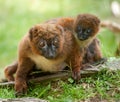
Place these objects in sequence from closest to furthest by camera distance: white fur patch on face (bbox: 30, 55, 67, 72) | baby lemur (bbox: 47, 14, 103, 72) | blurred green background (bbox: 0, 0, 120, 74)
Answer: white fur patch on face (bbox: 30, 55, 67, 72) < baby lemur (bbox: 47, 14, 103, 72) < blurred green background (bbox: 0, 0, 120, 74)

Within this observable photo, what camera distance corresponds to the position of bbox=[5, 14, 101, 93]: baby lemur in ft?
23.5

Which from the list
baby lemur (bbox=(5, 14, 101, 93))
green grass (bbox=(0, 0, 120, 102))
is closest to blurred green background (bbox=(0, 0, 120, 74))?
green grass (bbox=(0, 0, 120, 102))

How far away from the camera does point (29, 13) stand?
687 inches

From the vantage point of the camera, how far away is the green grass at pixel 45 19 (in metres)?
7.30

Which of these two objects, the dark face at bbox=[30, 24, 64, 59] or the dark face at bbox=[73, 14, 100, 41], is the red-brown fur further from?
the dark face at bbox=[30, 24, 64, 59]

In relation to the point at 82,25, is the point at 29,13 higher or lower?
higher

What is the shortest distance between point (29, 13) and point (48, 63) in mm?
9970

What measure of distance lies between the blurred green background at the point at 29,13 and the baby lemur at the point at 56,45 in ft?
23.4

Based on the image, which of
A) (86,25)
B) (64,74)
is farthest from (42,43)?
(86,25)

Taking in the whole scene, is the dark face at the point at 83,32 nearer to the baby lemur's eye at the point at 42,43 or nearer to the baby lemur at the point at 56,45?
the baby lemur at the point at 56,45

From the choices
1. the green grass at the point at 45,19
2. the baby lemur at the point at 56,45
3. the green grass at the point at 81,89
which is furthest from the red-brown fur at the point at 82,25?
the green grass at the point at 45,19

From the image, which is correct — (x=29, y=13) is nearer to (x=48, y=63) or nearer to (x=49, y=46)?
(x=48, y=63)

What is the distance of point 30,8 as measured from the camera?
18.0 m

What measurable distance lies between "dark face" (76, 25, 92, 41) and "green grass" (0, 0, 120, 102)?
65 cm
